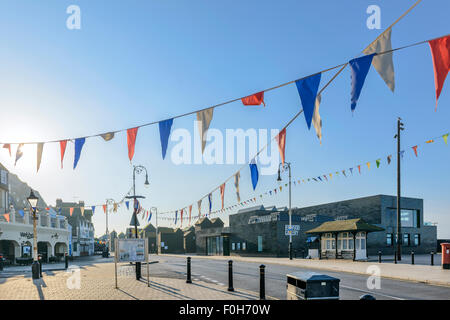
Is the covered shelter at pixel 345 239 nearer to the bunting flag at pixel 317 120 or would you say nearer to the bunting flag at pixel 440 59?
the bunting flag at pixel 317 120

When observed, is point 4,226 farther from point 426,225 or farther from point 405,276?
point 426,225

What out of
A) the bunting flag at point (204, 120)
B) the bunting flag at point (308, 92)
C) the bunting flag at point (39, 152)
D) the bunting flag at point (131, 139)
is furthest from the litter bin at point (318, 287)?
the bunting flag at point (39, 152)

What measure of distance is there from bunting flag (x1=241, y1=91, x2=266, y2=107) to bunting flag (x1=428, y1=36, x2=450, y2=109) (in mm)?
3915

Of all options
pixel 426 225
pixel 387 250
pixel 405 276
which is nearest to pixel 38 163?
pixel 405 276

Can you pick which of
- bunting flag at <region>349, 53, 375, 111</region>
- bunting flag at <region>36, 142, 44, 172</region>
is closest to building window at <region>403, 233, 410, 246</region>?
bunting flag at <region>349, 53, 375, 111</region>

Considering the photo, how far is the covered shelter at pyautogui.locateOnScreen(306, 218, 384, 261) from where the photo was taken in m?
29.0

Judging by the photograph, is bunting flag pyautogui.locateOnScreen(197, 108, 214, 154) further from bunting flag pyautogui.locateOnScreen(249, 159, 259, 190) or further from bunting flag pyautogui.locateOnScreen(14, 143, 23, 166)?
bunting flag pyautogui.locateOnScreen(14, 143, 23, 166)

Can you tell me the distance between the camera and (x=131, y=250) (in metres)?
13.6

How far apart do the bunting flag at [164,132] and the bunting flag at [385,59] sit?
6004mm

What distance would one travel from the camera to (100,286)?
1326 cm

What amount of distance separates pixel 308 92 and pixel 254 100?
5.59 feet

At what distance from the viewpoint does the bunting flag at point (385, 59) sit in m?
6.90

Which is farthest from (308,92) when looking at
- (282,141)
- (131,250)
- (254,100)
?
(131,250)
